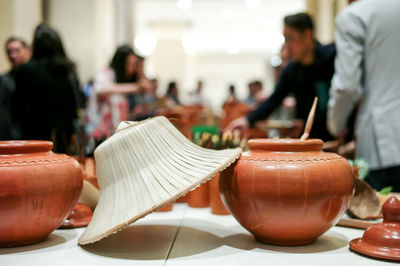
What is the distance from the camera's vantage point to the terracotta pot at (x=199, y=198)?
1.34 metres

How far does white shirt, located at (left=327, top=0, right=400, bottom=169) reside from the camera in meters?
1.59

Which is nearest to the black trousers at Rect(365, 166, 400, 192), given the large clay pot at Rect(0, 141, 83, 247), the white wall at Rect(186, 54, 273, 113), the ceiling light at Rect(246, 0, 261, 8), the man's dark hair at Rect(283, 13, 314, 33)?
the man's dark hair at Rect(283, 13, 314, 33)

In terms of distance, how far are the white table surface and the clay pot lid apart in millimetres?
16

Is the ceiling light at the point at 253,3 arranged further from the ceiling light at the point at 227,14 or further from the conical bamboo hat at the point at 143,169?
the conical bamboo hat at the point at 143,169

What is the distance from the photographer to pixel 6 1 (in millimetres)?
3969

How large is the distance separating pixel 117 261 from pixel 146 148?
232 millimetres

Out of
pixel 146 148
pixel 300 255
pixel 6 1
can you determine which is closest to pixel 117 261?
pixel 146 148

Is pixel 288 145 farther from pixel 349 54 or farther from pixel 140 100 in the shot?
pixel 140 100

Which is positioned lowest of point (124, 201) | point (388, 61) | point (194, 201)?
point (194, 201)

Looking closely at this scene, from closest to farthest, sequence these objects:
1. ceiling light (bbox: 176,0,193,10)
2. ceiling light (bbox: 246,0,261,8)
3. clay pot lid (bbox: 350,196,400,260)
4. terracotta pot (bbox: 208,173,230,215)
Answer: clay pot lid (bbox: 350,196,400,260) < terracotta pot (bbox: 208,173,230,215) < ceiling light (bbox: 246,0,261,8) < ceiling light (bbox: 176,0,193,10)

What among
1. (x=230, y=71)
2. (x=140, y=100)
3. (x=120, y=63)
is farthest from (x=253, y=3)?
(x=230, y=71)

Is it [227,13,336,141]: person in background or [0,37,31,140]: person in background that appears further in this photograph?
[0,37,31,140]: person in background

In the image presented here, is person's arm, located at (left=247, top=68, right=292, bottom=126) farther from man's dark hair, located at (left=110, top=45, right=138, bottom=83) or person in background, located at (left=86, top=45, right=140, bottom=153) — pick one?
man's dark hair, located at (left=110, top=45, right=138, bottom=83)

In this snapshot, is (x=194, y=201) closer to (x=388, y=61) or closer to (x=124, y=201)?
(x=124, y=201)
